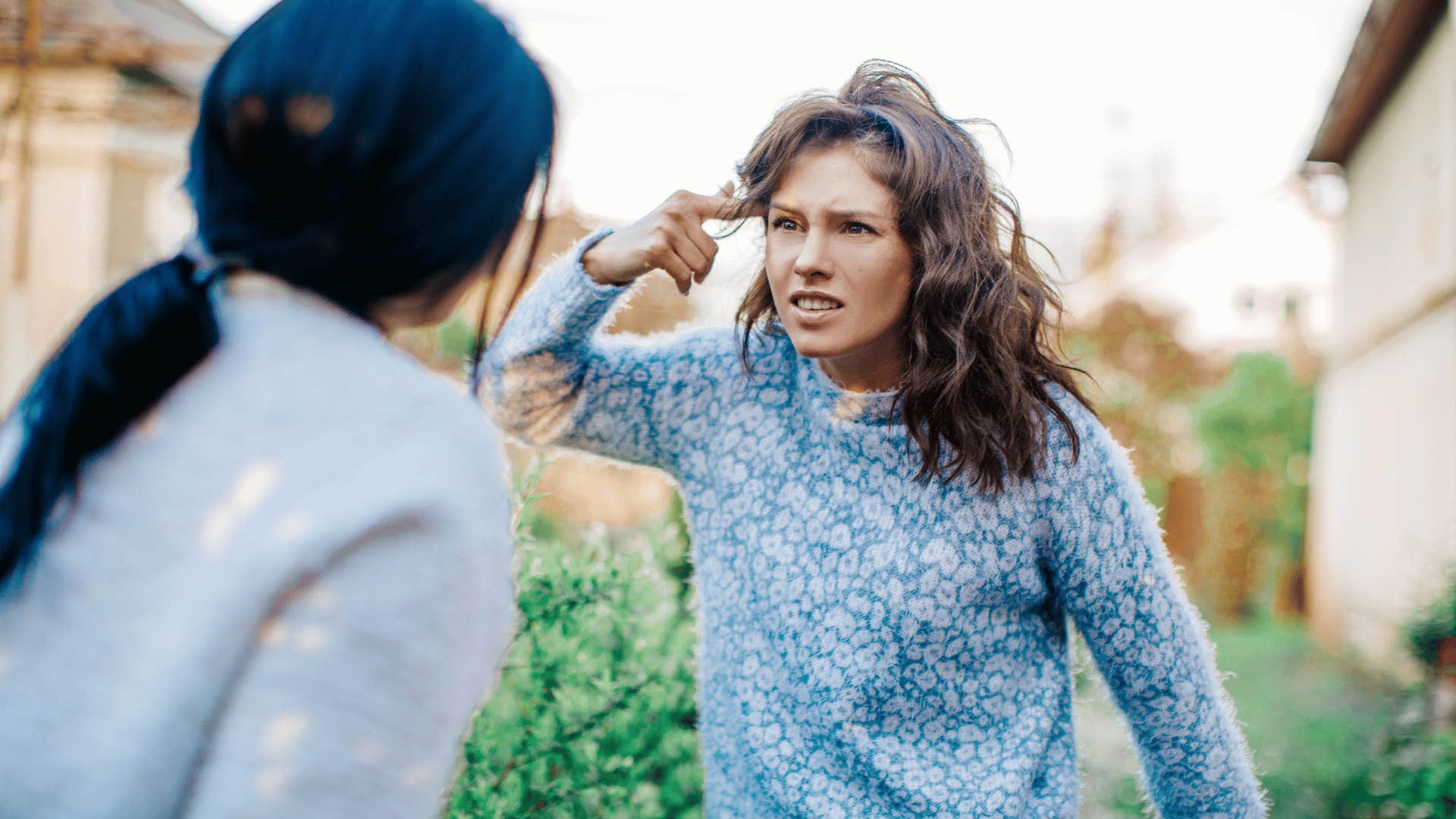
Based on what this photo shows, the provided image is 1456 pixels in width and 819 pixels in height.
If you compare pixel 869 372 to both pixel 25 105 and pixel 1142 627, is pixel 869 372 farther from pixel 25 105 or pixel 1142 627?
pixel 25 105

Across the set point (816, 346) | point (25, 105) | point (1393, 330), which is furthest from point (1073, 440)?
point (25, 105)

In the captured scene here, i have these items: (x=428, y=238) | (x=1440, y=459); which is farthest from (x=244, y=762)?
(x=1440, y=459)

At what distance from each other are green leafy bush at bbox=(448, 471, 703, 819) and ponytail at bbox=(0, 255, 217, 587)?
108 centimetres

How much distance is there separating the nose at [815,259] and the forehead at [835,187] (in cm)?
5

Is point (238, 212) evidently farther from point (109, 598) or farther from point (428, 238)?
point (109, 598)

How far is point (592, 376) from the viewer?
1.76m

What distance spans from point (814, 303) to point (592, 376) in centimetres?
40

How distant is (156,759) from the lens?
704 millimetres

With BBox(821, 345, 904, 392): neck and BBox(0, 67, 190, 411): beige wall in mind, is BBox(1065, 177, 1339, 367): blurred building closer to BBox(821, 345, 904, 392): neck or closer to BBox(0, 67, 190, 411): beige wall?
BBox(0, 67, 190, 411): beige wall

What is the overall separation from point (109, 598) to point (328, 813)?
0.22 metres

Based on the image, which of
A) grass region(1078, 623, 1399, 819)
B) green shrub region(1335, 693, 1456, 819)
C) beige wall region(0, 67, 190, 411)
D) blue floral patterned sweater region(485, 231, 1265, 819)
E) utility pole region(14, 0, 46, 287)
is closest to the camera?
blue floral patterned sweater region(485, 231, 1265, 819)

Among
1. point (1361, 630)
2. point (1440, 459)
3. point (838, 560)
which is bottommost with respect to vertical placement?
point (1361, 630)

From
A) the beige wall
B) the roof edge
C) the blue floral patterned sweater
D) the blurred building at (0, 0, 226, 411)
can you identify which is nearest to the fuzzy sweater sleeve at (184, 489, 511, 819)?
the blue floral patterned sweater

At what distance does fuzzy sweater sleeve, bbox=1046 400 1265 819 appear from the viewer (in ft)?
5.11
